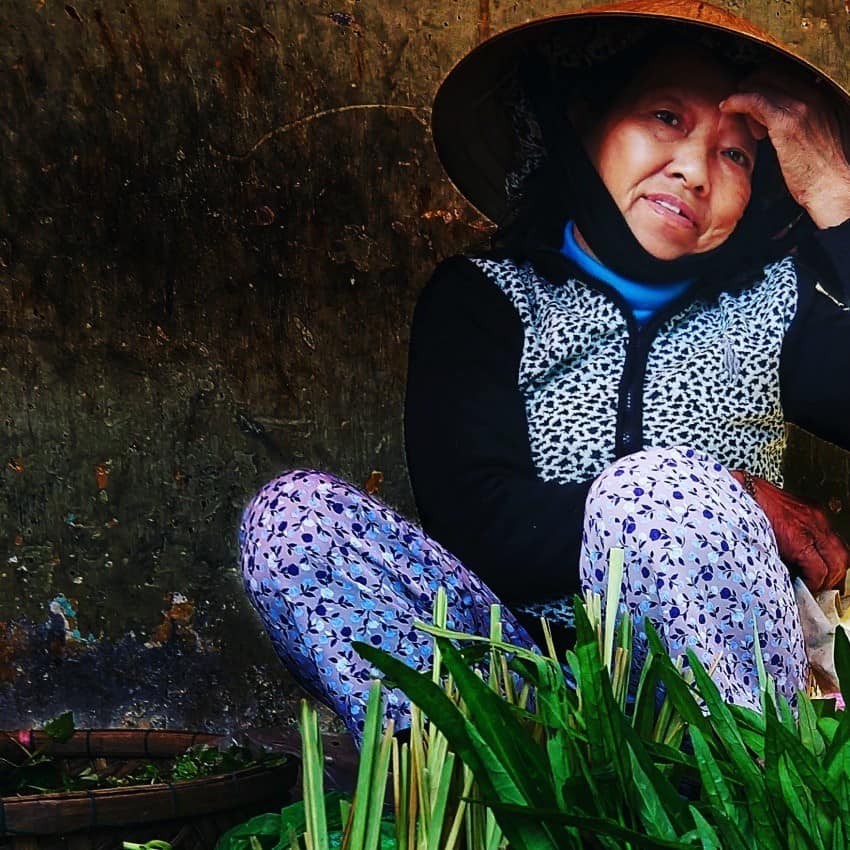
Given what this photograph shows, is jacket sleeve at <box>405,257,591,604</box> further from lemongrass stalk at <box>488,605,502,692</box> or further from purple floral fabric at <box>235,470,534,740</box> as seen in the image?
lemongrass stalk at <box>488,605,502,692</box>

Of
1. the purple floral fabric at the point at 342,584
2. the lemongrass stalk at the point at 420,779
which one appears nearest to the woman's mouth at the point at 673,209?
the purple floral fabric at the point at 342,584

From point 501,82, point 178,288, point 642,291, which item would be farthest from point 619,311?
point 178,288

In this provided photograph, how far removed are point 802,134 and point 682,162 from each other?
0.21 metres

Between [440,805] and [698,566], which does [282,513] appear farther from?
[440,805]

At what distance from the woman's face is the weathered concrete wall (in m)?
0.40

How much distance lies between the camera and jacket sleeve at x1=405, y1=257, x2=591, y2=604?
6.50ft

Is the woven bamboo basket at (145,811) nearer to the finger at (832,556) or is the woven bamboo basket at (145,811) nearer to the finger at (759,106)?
the finger at (832,556)

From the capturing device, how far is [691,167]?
2.07m

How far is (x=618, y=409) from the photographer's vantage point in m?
2.02

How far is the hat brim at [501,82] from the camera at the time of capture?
2043 mm

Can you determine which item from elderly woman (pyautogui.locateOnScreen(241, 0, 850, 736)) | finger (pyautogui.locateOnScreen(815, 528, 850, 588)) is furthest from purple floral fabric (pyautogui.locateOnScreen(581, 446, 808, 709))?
finger (pyautogui.locateOnScreen(815, 528, 850, 588))

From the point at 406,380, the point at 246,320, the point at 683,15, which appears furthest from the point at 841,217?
the point at 246,320

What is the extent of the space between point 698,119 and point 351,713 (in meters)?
1.11

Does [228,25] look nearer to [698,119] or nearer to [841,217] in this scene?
[698,119]
